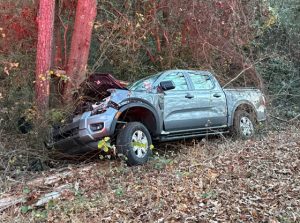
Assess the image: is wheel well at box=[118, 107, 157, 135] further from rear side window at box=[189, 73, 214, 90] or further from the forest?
rear side window at box=[189, 73, 214, 90]

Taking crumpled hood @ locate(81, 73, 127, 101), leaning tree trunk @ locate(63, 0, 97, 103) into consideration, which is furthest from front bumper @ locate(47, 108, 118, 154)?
leaning tree trunk @ locate(63, 0, 97, 103)

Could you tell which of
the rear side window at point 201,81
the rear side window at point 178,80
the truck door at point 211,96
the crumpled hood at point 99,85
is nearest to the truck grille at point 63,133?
the crumpled hood at point 99,85

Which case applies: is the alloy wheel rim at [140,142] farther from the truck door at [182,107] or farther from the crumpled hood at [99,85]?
the crumpled hood at [99,85]

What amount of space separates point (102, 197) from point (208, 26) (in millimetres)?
7709

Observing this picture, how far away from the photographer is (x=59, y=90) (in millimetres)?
9891

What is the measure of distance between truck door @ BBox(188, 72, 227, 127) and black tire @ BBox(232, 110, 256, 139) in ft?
1.29

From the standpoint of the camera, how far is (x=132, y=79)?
12148 mm

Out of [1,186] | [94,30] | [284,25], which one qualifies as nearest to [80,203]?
[1,186]

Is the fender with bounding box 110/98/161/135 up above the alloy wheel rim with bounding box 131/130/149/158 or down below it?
above

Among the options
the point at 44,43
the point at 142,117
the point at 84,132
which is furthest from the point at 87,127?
the point at 44,43

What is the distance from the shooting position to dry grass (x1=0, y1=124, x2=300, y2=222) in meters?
4.81

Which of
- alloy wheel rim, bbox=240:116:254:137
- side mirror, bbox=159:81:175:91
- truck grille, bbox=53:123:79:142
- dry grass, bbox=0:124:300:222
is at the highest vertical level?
side mirror, bbox=159:81:175:91

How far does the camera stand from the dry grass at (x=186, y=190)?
4.81 metres

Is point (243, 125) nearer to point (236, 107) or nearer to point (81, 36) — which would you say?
point (236, 107)
